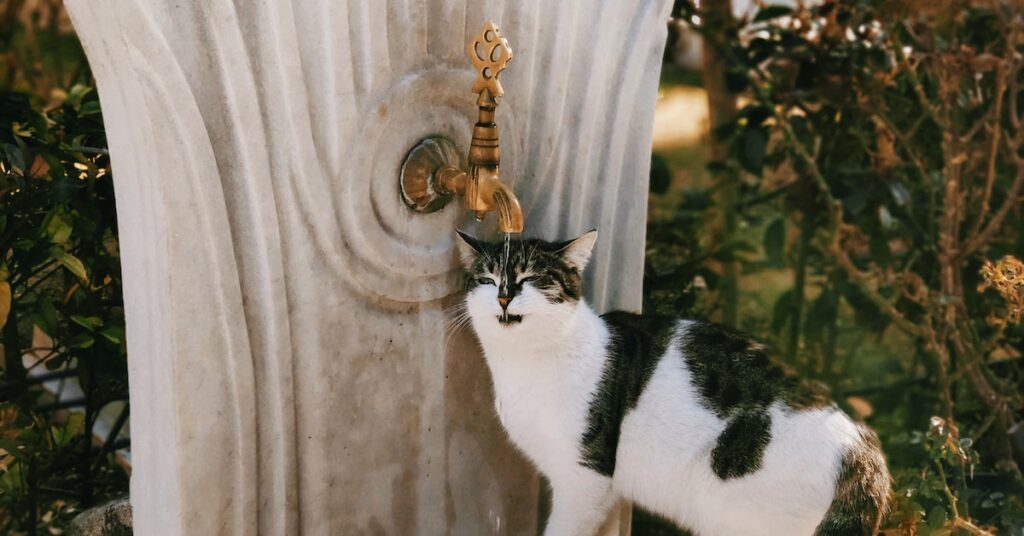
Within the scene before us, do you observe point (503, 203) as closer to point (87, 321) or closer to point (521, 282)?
point (521, 282)

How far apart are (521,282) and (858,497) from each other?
606 millimetres

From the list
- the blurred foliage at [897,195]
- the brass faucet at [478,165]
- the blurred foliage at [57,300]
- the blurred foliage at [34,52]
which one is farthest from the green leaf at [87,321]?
the blurred foliage at [34,52]

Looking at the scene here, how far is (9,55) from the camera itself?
3750 mm

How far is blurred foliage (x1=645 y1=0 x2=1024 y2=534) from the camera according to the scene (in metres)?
2.60

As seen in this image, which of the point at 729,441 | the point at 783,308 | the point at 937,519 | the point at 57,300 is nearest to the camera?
the point at 729,441

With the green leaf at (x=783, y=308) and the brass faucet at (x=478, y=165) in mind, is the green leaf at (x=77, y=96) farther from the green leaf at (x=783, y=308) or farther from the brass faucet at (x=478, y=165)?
the green leaf at (x=783, y=308)

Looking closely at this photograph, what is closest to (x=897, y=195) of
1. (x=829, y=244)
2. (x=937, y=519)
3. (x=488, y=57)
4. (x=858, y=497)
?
(x=829, y=244)

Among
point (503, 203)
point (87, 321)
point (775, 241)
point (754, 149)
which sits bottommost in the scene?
point (87, 321)

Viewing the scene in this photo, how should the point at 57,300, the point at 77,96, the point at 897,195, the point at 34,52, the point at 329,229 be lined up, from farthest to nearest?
the point at 34,52, the point at 897,195, the point at 77,96, the point at 57,300, the point at 329,229

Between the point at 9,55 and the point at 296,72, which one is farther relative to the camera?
the point at 9,55

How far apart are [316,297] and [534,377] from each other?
15.2 inches

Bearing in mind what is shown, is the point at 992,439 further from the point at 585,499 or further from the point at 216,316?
the point at 216,316

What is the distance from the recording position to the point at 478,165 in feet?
5.24

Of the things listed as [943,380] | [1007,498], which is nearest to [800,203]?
[943,380]
